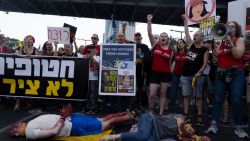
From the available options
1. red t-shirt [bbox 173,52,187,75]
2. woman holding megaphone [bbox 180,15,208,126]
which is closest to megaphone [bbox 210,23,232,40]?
woman holding megaphone [bbox 180,15,208,126]

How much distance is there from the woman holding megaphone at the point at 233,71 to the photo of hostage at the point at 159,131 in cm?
149

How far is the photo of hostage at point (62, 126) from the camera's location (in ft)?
19.3

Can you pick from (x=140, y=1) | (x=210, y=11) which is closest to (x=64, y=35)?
(x=210, y=11)

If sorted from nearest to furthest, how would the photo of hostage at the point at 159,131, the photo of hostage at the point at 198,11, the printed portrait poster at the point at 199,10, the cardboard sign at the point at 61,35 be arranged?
the photo of hostage at the point at 159,131, the printed portrait poster at the point at 199,10, the photo of hostage at the point at 198,11, the cardboard sign at the point at 61,35

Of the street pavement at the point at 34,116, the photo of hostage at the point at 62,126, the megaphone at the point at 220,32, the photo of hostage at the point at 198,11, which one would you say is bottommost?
the street pavement at the point at 34,116

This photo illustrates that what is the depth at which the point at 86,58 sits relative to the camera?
9.30 meters

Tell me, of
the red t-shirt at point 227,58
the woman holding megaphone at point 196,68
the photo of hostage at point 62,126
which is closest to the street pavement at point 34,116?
the photo of hostage at point 62,126

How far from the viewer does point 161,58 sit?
7910 millimetres

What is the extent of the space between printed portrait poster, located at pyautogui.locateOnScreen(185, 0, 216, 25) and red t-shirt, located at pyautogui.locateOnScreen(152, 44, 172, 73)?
1.19m

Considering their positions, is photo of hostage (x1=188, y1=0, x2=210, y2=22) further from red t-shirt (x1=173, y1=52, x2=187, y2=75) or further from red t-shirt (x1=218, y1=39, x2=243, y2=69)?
red t-shirt (x1=218, y1=39, x2=243, y2=69)

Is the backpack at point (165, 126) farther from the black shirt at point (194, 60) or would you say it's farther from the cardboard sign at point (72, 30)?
the cardboard sign at point (72, 30)

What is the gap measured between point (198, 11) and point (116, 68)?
7.04 ft

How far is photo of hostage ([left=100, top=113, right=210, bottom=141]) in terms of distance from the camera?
5.23 meters

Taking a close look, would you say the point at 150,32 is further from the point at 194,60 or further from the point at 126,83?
the point at 126,83
